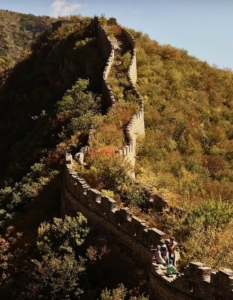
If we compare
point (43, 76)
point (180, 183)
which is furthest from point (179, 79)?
point (180, 183)

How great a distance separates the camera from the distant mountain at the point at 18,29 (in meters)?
97.7

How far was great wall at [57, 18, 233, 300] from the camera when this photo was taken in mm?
8906

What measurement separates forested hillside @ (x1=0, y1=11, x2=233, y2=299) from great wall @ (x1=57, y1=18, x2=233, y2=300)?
0.50 metres

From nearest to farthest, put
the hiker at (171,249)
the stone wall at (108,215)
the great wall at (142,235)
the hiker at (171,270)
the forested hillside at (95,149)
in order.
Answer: the great wall at (142,235)
the hiker at (171,270)
the hiker at (171,249)
the stone wall at (108,215)
the forested hillside at (95,149)

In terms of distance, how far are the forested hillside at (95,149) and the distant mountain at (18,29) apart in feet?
202

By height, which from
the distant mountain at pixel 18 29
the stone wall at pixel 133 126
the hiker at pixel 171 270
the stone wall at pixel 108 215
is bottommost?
the hiker at pixel 171 270

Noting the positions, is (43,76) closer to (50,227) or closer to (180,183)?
(180,183)

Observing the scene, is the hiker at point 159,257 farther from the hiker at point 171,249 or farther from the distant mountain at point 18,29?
the distant mountain at point 18,29

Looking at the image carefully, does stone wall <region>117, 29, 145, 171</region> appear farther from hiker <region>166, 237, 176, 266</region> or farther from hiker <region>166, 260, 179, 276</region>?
hiker <region>166, 260, 179, 276</region>

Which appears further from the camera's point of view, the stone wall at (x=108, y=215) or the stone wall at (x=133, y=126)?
the stone wall at (x=133, y=126)

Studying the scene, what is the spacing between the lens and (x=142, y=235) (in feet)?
37.6

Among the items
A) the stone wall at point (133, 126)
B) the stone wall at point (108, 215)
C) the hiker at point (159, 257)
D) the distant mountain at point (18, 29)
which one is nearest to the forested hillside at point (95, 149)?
the stone wall at point (133, 126)

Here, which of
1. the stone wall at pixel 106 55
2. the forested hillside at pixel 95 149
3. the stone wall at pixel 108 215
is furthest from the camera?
the stone wall at pixel 106 55

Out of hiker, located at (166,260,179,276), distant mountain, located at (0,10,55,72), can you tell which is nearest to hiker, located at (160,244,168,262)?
hiker, located at (166,260,179,276)
